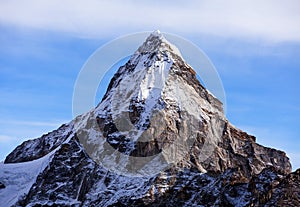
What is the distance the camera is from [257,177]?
19288 cm

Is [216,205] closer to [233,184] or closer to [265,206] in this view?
[233,184]

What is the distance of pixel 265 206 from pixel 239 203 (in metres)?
17.1

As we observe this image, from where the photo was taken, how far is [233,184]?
199250 millimetres

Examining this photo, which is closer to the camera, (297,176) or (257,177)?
(297,176)

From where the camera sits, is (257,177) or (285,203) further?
(257,177)

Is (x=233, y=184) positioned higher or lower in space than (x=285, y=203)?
higher

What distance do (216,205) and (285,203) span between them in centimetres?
2863

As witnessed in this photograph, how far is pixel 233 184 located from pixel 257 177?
8.57 meters

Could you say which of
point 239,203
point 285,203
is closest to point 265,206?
point 285,203

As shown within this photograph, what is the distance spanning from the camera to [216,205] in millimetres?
194875

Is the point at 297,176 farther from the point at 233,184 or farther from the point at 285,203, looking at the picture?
the point at 233,184

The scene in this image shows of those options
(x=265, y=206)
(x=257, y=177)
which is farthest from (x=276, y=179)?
(x=265, y=206)

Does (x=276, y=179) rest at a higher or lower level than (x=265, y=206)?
higher

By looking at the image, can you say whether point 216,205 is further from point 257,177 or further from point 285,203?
point 285,203
